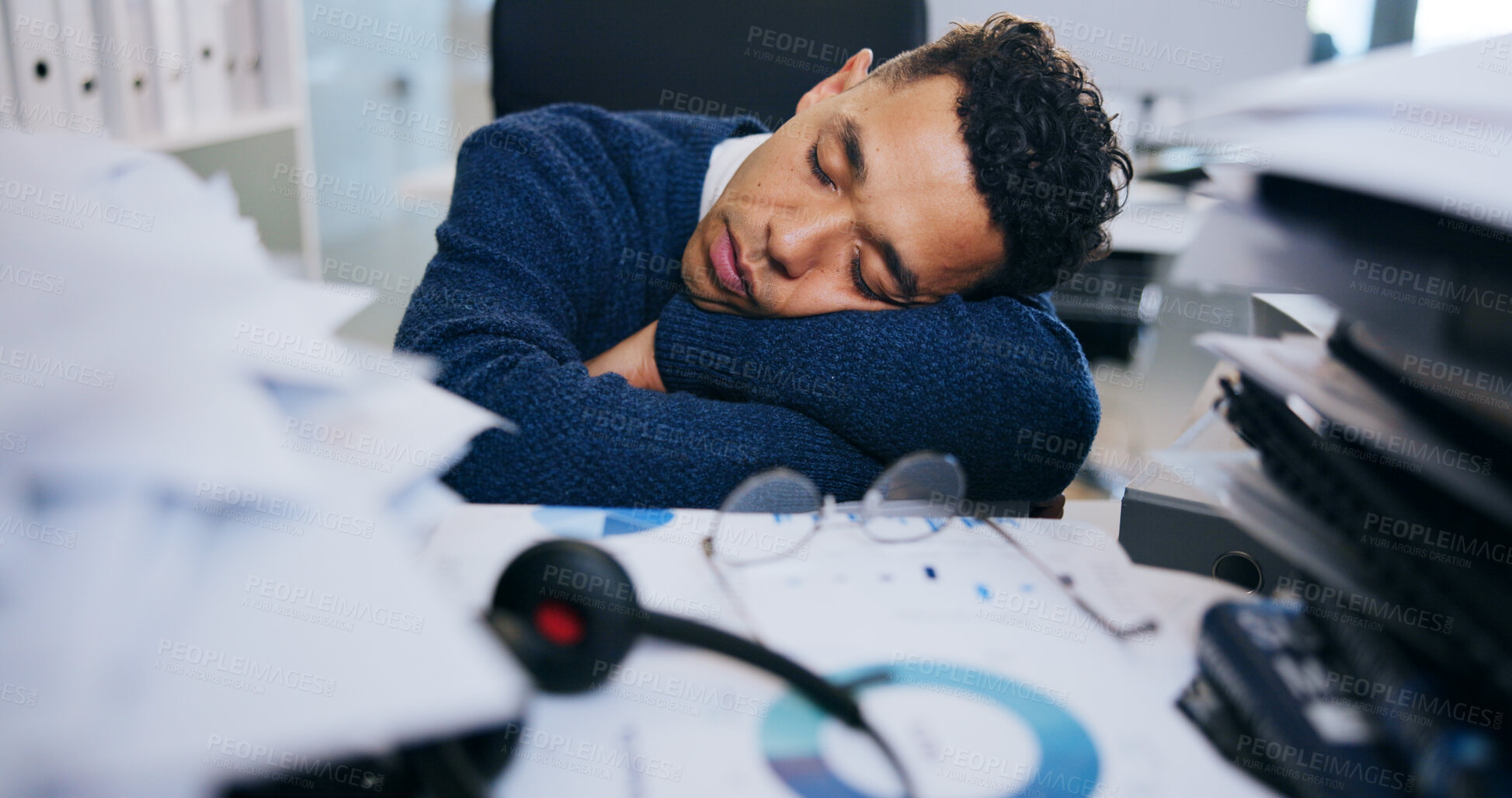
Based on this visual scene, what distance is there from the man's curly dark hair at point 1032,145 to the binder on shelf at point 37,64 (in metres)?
0.98

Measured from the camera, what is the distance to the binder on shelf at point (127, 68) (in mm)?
1055

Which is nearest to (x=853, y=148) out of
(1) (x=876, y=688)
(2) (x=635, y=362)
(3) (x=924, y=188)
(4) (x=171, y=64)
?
(3) (x=924, y=188)

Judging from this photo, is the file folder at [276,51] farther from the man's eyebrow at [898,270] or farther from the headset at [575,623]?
the headset at [575,623]

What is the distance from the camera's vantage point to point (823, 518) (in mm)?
490

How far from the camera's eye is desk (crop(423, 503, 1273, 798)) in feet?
0.97

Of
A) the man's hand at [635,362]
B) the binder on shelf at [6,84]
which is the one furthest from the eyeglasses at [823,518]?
the binder on shelf at [6,84]

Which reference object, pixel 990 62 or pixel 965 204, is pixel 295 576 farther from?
pixel 990 62

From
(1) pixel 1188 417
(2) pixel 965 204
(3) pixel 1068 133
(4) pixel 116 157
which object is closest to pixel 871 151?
(2) pixel 965 204

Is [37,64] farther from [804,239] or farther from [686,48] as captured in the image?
[804,239]

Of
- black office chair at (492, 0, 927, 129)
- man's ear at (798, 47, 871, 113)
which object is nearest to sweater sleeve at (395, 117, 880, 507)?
man's ear at (798, 47, 871, 113)

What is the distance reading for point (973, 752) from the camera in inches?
12.3

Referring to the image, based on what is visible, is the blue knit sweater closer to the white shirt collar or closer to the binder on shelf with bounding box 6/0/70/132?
the white shirt collar

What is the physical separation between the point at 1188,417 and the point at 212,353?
58 centimetres

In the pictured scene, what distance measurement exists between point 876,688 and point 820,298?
505 mm
